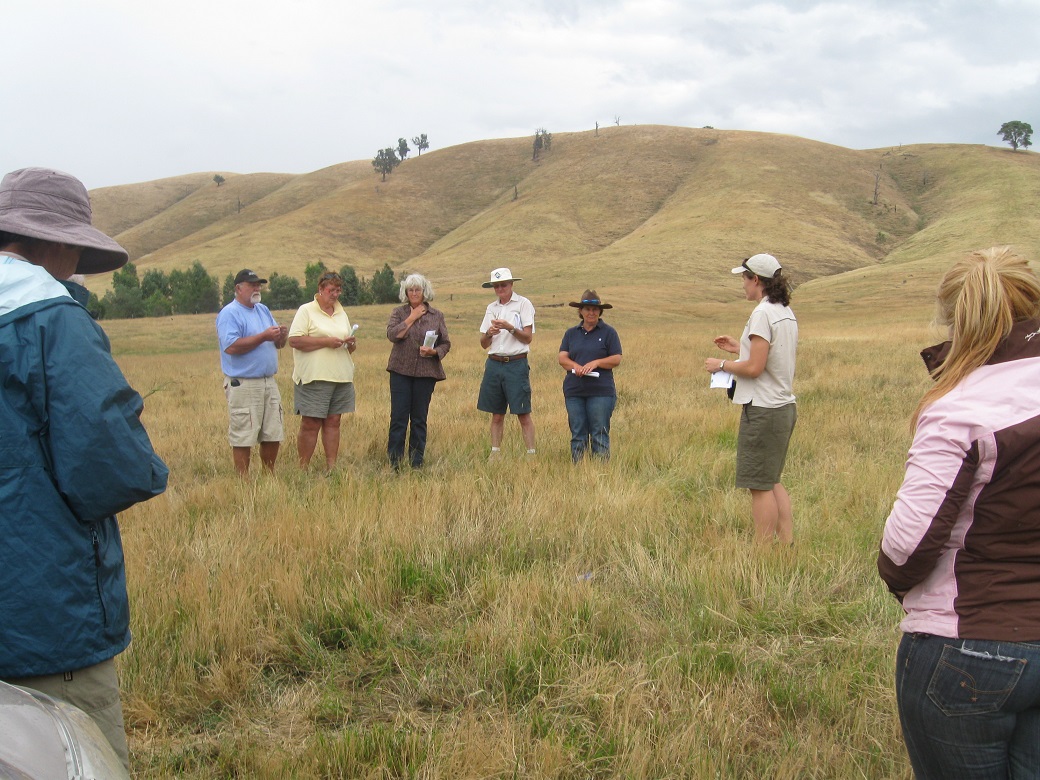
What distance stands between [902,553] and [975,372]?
46 cm

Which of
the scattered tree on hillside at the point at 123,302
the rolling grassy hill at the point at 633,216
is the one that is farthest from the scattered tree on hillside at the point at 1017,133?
the scattered tree on hillside at the point at 123,302

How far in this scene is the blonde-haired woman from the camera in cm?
171

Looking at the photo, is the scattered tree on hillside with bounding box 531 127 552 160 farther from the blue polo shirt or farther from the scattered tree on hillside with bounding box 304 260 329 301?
the blue polo shirt

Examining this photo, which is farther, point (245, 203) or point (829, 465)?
point (245, 203)

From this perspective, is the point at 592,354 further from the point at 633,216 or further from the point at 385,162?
the point at 385,162

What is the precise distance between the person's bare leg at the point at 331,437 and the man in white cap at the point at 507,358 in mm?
1417

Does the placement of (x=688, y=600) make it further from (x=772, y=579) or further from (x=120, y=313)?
(x=120, y=313)

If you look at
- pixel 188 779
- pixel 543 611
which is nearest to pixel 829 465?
pixel 543 611

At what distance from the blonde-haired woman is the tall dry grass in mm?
831

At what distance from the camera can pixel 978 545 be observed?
1.77m

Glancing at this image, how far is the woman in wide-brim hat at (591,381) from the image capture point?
6957mm

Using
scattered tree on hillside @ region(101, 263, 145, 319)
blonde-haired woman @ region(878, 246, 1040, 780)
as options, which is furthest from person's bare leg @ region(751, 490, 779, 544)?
scattered tree on hillside @ region(101, 263, 145, 319)

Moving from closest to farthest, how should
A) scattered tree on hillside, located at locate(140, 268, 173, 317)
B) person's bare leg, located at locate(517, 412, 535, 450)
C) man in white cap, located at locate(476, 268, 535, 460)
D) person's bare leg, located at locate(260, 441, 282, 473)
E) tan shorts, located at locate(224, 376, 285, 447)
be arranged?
tan shorts, located at locate(224, 376, 285, 447) → person's bare leg, located at locate(260, 441, 282, 473) → man in white cap, located at locate(476, 268, 535, 460) → person's bare leg, located at locate(517, 412, 535, 450) → scattered tree on hillside, located at locate(140, 268, 173, 317)

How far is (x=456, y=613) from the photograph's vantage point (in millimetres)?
3699
